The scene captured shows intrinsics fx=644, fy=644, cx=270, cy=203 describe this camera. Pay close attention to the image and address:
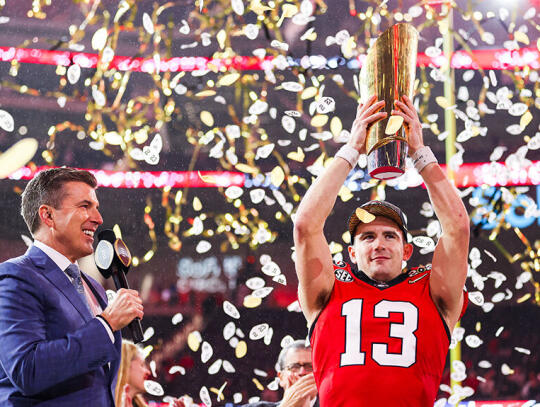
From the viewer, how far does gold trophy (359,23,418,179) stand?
156cm

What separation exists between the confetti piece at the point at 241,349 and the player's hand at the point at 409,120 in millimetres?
3395

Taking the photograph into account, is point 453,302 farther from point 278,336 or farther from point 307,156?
point 307,156

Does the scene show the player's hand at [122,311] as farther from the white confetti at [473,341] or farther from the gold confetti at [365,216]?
the white confetti at [473,341]

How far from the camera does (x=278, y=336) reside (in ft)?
16.4

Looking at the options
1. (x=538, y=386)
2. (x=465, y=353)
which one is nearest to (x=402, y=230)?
(x=538, y=386)

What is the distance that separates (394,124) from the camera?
1589 mm

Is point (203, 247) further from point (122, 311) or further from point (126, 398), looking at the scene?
point (122, 311)

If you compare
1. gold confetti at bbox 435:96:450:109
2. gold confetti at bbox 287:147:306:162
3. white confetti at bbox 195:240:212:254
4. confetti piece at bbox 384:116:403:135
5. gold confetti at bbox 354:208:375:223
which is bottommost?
white confetti at bbox 195:240:212:254

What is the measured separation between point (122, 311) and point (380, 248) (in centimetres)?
79

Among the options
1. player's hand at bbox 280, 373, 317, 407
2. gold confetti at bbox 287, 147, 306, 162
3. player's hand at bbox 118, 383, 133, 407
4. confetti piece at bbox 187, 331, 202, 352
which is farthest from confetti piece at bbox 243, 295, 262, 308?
player's hand at bbox 280, 373, 317, 407

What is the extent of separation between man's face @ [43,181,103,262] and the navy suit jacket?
0.29ft

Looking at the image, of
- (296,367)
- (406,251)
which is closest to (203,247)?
(296,367)

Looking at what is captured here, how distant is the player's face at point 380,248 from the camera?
6.09 feet

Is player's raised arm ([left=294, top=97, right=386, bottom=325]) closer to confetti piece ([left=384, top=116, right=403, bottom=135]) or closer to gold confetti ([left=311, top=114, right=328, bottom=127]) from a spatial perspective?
confetti piece ([left=384, top=116, right=403, bottom=135])
